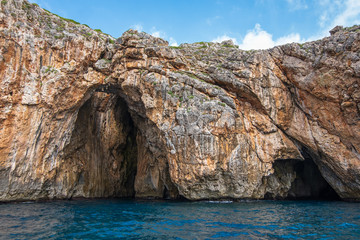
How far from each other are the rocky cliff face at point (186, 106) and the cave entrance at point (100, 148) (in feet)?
0.55

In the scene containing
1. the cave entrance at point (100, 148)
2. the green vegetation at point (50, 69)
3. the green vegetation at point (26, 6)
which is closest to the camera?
the green vegetation at point (50, 69)

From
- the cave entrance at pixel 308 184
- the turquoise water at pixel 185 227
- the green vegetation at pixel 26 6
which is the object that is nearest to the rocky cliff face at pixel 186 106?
the green vegetation at pixel 26 6

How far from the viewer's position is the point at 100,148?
93.4ft

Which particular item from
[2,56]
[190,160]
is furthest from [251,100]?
[2,56]

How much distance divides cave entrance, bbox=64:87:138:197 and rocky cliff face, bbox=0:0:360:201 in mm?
169

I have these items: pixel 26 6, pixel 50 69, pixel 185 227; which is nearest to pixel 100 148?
pixel 50 69

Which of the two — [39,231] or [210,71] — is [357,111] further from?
[39,231]

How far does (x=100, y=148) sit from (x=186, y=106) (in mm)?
12394

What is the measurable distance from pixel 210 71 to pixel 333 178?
15.7 m

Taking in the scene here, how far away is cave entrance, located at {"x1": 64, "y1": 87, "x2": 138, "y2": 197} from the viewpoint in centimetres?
2631

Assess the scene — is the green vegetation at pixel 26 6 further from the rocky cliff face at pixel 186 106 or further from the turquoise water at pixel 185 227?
the turquoise water at pixel 185 227

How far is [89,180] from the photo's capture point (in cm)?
2750

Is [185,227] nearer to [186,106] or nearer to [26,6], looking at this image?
[186,106]

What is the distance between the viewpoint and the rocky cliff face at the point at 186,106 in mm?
20188
